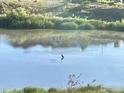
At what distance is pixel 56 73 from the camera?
10914mm

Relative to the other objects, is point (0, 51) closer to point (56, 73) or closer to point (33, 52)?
point (33, 52)

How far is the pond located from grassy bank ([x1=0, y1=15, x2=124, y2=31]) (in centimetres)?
69

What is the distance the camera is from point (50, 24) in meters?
18.1

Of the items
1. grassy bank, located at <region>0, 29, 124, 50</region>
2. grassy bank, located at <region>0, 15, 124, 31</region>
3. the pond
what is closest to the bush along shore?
grassy bank, located at <region>0, 15, 124, 31</region>

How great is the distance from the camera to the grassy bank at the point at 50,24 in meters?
18.1

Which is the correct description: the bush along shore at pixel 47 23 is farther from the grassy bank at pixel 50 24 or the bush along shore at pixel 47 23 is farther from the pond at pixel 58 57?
the pond at pixel 58 57

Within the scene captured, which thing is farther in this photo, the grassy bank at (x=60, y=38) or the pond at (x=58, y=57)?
the grassy bank at (x=60, y=38)

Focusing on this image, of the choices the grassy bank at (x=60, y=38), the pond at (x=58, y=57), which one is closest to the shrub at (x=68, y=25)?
the grassy bank at (x=60, y=38)

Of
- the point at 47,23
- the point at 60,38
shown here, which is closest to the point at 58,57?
the point at 60,38

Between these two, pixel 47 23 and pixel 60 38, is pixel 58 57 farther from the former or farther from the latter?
pixel 47 23

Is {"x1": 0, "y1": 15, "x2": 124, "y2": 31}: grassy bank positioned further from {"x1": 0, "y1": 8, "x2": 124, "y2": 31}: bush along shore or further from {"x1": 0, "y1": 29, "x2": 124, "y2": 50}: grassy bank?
{"x1": 0, "y1": 29, "x2": 124, "y2": 50}: grassy bank

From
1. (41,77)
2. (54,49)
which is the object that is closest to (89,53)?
(54,49)

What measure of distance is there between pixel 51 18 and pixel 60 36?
2.41m

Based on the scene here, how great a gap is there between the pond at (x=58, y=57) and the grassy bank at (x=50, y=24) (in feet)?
2.27
